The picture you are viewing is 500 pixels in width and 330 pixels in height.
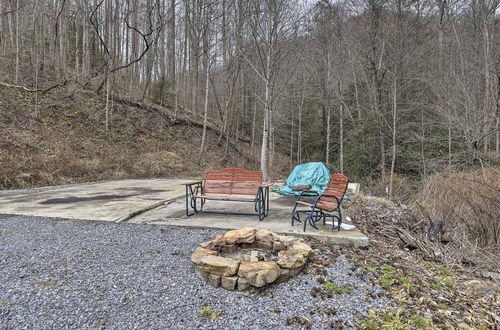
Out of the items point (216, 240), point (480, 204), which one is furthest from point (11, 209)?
point (480, 204)

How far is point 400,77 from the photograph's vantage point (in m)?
11.8

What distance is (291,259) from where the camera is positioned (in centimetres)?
294

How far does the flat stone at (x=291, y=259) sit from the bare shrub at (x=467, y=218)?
2.27 m

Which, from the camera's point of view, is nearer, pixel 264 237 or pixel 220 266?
pixel 220 266

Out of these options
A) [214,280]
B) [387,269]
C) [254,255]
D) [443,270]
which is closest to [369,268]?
[387,269]

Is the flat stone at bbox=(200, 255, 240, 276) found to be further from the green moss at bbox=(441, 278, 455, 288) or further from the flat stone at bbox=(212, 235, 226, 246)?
the green moss at bbox=(441, 278, 455, 288)

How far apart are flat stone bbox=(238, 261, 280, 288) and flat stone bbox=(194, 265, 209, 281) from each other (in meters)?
0.36

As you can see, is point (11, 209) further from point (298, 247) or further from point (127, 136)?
point (127, 136)

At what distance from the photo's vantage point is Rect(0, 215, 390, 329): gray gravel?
7.23ft

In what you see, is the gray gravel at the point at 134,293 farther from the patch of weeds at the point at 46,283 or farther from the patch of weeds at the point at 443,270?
the patch of weeds at the point at 443,270

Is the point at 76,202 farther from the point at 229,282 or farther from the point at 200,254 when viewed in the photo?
the point at 229,282

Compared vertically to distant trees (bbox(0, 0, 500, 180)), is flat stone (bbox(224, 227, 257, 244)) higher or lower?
lower

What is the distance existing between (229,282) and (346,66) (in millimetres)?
14100

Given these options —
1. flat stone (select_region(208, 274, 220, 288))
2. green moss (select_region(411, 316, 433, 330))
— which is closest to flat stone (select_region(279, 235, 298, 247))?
flat stone (select_region(208, 274, 220, 288))
